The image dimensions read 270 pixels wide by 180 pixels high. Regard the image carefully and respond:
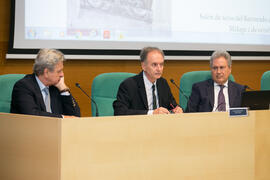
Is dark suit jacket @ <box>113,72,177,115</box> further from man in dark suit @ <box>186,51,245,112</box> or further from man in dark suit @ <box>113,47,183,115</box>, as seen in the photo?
man in dark suit @ <box>186,51,245,112</box>

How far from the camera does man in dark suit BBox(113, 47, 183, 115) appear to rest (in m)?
3.08

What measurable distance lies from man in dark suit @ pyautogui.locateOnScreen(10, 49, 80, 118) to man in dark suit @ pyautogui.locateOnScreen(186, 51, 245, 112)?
0.98 meters

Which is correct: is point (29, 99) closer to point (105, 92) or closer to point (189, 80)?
point (105, 92)

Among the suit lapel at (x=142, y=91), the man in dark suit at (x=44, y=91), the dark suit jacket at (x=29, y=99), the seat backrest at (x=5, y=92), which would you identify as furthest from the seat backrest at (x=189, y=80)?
the seat backrest at (x=5, y=92)

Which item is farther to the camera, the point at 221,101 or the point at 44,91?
the point at 221,101

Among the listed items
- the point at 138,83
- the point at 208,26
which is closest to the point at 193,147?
the point at 138,83

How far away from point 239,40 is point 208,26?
0.40m

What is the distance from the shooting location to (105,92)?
3.36 meters

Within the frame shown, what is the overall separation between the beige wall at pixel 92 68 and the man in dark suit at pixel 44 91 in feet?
3.47

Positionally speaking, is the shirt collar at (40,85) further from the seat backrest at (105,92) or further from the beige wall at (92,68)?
the beige wall at (92,68)

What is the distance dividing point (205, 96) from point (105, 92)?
2.56 feet

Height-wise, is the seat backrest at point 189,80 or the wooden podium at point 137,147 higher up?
the seat backrest at point 189,80

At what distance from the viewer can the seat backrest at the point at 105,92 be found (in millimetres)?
3344

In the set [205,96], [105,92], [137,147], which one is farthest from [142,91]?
[137,147]
